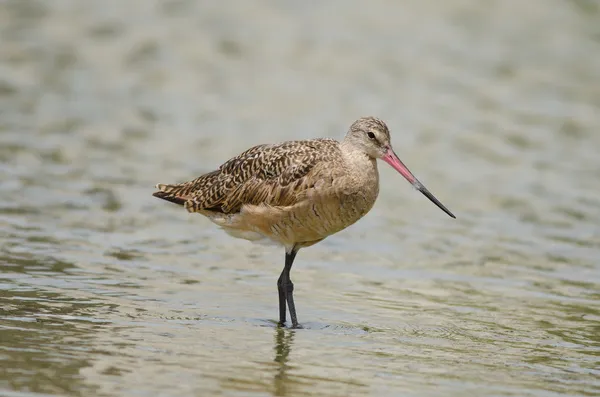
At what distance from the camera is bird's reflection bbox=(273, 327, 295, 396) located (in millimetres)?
5043

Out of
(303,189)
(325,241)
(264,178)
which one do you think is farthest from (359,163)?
(325,241)

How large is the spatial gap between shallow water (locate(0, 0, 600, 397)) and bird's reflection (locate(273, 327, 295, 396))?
2 cm

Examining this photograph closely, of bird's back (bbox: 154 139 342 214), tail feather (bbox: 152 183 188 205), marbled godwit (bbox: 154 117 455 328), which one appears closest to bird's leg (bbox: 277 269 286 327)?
marbled godwit (bbox: 154 117 455 328)

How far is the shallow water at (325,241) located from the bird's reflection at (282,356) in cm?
2

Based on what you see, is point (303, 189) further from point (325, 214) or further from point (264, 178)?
point (264, 178)

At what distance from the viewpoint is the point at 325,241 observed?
874cm

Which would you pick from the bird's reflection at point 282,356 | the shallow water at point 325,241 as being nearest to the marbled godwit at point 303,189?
the bird's reflection at point 282,356

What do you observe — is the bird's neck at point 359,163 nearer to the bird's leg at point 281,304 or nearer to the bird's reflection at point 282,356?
the bird's leg at point 281,304

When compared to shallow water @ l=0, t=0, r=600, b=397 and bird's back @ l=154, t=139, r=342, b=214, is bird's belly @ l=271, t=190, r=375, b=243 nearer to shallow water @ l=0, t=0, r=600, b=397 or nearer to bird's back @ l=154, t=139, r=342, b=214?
bird's back @ l=154, t=139, r=342, b=214

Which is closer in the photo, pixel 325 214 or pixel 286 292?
pixel 325 214

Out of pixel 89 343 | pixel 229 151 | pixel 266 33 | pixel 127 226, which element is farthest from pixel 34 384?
pixel 266 33

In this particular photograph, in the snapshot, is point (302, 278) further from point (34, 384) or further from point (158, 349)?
point (34, 384)

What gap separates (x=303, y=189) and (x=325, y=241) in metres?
2.40

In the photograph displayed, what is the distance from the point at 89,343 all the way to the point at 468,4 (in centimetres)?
1066
